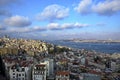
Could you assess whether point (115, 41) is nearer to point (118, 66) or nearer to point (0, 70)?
point (118, 66)

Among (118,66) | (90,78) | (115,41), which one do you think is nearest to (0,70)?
(90,78)

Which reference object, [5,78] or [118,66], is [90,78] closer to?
[5,78]

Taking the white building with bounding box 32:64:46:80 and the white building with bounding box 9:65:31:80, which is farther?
the white building with bounding box 9:65:31:80

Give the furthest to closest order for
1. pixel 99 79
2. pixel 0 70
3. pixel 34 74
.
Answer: pixel 0 70 < pixel 99 79 < pixel 34 74

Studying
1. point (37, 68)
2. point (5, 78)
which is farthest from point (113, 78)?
point (5, 78)

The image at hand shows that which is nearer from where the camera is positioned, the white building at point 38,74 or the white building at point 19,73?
the white building at point 38,74

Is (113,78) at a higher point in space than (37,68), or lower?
lower

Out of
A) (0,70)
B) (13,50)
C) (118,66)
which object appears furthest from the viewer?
(13,50)

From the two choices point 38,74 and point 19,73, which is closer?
point 38,74

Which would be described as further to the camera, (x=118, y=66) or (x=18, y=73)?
(x=118, y=66)
